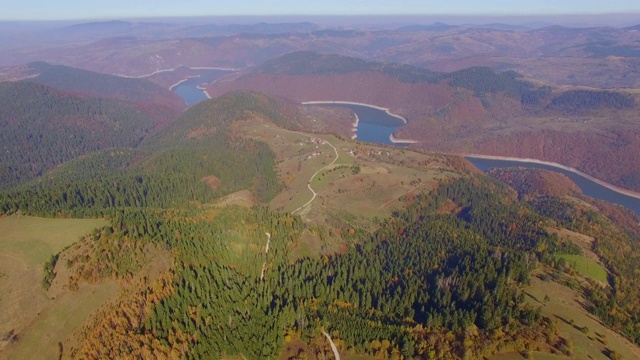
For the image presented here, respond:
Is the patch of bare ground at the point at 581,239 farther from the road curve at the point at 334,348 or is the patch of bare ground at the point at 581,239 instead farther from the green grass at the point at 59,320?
the green grass at the point at 59,320

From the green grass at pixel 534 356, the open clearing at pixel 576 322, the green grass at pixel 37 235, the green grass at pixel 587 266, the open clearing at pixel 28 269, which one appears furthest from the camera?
the green grass at pixel 587 266

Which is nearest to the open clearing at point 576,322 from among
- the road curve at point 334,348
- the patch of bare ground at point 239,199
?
the road curve at point 334,348

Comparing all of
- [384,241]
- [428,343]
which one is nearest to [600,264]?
[384,241]

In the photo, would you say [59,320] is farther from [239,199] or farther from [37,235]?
[239,199]

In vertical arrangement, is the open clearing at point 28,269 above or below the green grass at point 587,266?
above

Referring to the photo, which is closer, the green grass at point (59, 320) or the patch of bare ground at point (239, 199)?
the green grass at point (59, 320)

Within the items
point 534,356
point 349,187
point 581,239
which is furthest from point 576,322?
point 349,187

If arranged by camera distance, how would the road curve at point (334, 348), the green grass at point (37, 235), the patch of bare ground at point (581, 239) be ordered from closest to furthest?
1. the road curve at point (334, 348)
2. the green grass at point (37, 235)
3. the patch of bare ground at point (581, 239)

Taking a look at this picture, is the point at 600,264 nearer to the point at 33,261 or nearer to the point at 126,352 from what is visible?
the point at 126,352
